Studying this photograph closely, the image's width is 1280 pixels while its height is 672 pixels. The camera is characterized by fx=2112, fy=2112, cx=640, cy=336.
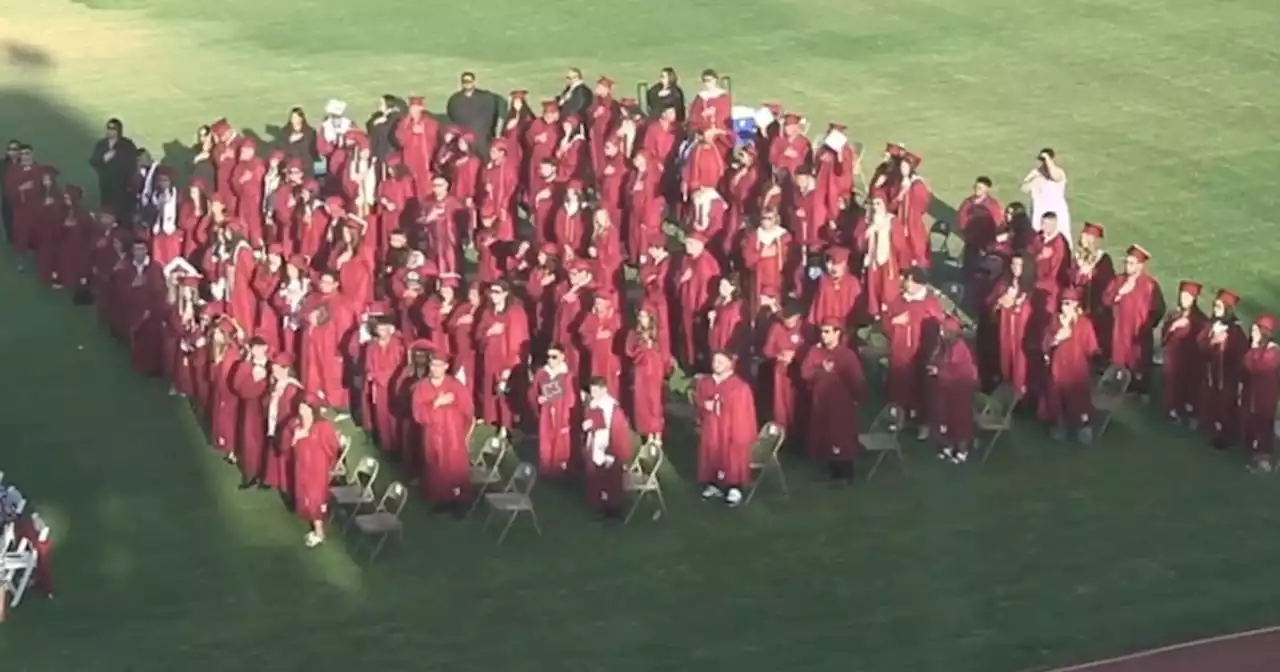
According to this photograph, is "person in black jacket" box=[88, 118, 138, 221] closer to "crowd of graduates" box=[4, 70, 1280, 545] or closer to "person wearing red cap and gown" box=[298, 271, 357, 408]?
"crowd of graduates" box=[4, 70, 1280, 545]

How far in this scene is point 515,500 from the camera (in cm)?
1711

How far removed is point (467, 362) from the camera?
1934 centimetres

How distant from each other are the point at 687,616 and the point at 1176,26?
62.8 ft

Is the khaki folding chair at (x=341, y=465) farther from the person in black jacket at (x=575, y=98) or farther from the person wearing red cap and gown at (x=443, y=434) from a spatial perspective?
the person in black jacket at (x=575, y=98)

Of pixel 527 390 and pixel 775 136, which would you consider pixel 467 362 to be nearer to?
pixel 527 390

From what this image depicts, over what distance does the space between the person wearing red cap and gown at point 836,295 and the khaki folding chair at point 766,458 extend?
5.69ft

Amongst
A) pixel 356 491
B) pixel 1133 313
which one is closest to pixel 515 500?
pixel 356 491

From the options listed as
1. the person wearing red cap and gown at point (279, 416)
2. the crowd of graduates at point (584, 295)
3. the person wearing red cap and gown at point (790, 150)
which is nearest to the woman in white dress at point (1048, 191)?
the crowd of graduates at point (584, 295)

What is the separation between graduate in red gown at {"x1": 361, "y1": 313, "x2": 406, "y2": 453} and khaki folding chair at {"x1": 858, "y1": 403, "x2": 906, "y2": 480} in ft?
13.6

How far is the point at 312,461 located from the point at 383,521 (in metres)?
0.81

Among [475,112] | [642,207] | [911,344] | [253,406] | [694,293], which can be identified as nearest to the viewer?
[253,406]

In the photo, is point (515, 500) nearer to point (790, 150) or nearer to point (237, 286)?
point (237, 286)

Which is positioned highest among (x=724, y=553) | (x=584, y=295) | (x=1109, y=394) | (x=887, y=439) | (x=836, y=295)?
(x=584, y=295)

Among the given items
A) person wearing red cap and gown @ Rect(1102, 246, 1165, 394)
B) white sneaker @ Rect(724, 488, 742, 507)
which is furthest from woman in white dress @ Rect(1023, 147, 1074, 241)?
white sneaker @ Rect(724, 488, 742, 507)
